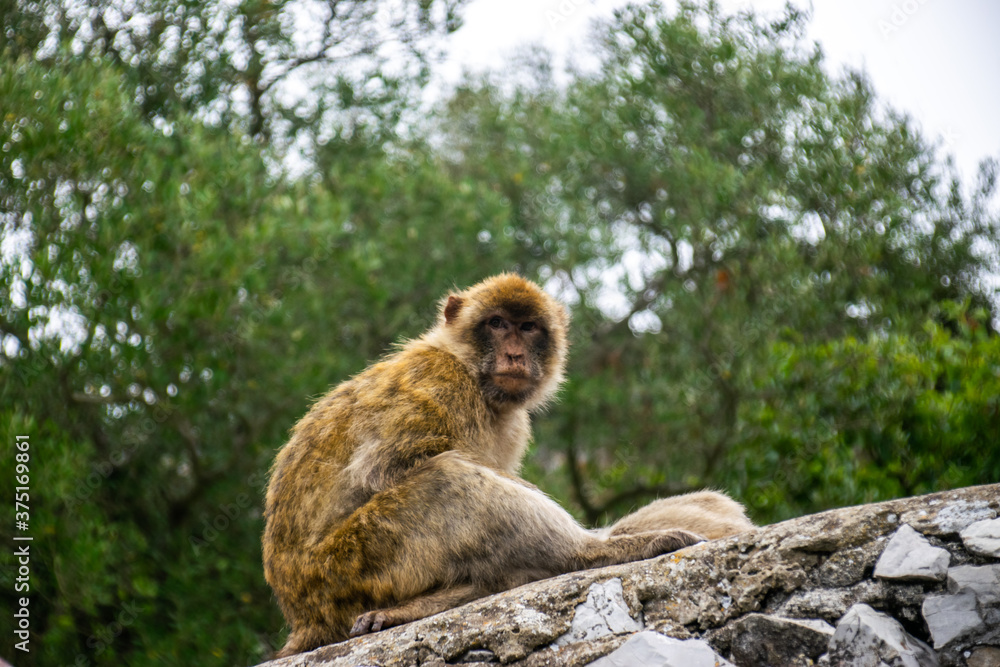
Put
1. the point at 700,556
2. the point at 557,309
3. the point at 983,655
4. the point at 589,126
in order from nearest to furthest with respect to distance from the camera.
→ 1. the point at 983,655
2. the point at 700,556
3. the point at 557,309
4. the point at 589,126

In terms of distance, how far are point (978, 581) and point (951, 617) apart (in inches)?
5.7

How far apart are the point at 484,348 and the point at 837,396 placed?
3.74 meters

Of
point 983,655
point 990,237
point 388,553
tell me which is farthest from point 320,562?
point 990,237

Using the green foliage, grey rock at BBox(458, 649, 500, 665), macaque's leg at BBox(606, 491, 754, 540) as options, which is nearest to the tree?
the green foliage

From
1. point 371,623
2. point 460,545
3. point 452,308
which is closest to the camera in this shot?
point 371,623

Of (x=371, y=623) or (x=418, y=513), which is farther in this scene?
(x=418, y=513)

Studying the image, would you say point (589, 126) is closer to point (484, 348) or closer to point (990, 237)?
point (990, 237)

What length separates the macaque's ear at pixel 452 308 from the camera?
510 cm

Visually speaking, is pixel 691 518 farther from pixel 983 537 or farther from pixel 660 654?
pixel 983 537

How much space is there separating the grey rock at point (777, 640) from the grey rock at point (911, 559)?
0.29 meters

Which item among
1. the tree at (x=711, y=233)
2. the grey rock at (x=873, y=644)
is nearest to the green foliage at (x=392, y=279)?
the tree at (x=711, y=233)

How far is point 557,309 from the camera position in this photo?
5.30 m

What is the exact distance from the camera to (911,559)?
9.46ft

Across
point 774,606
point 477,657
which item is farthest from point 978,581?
point 477,657
